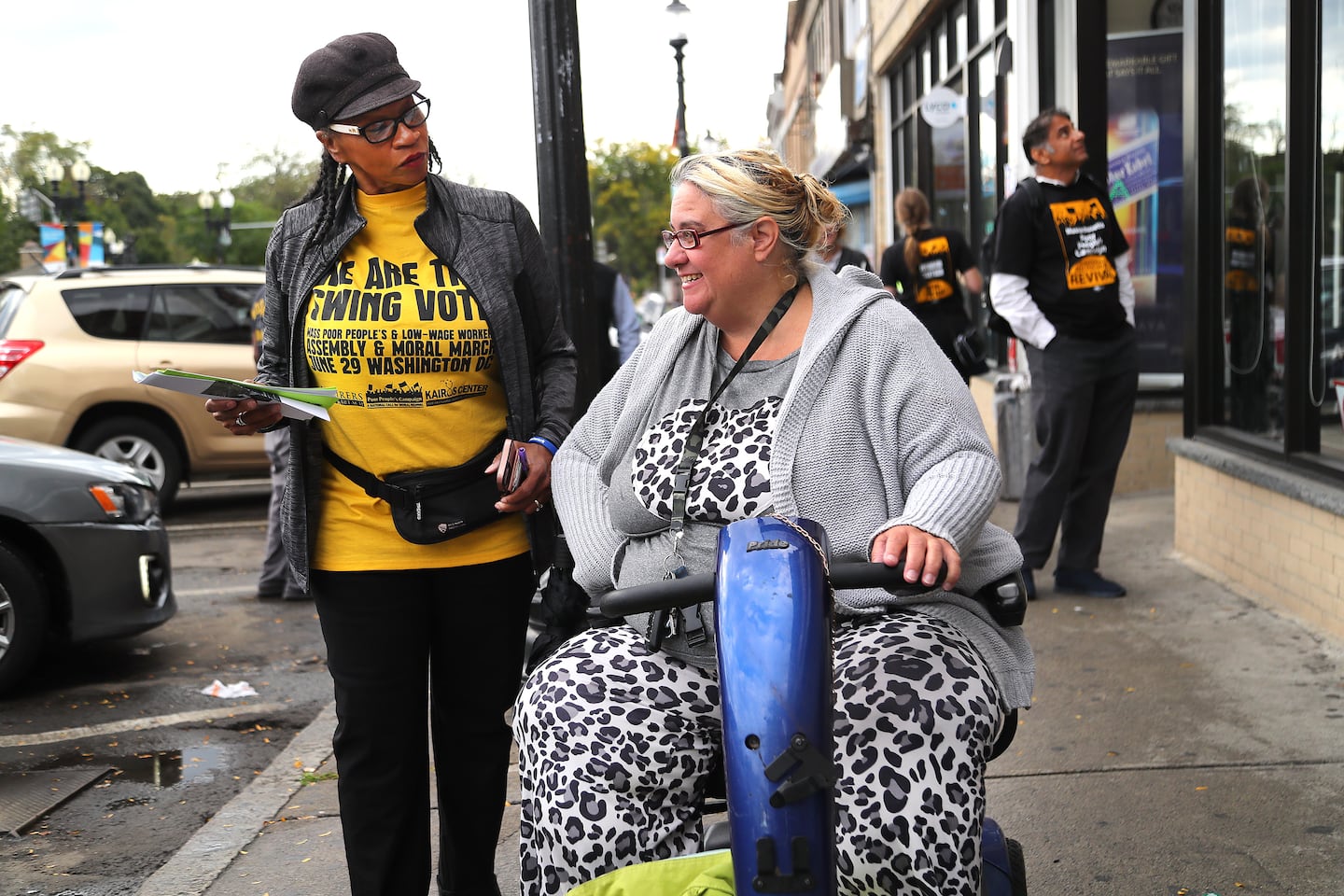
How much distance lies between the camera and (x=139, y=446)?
428 inches

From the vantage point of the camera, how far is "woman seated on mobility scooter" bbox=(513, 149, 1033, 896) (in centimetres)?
238

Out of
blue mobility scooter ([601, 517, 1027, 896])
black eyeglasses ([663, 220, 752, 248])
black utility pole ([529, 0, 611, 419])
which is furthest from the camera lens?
black utility pole ([529, 0, 611, 419])

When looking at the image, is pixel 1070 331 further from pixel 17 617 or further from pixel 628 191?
pixel 628 191

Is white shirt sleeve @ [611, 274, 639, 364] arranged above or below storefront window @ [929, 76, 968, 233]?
below

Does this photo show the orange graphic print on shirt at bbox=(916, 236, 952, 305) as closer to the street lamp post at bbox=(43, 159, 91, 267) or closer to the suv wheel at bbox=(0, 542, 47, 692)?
the suv wheel at bbox=(0, 542, 47, 692)

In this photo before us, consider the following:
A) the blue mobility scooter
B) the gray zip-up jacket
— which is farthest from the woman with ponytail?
the blue mobility scooter

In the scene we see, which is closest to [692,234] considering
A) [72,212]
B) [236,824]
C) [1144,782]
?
[1144,782]

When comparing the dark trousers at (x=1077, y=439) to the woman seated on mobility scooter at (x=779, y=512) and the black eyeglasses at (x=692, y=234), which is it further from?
the black eyeglasses at (x=692, y=234)

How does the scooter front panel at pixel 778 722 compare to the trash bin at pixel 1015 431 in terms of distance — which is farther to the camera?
the trash bin at pixel 1015 431

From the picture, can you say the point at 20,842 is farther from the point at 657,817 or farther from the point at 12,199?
the point at 12,199

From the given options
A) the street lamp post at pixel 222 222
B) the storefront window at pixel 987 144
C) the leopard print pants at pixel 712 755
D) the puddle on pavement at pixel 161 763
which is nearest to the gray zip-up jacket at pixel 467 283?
the leopard print pants at pixel 712 755

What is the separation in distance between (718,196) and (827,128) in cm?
2569

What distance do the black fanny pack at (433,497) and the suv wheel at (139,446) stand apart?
825 centimetres

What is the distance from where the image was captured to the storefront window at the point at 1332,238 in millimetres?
5676
